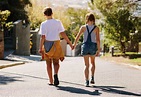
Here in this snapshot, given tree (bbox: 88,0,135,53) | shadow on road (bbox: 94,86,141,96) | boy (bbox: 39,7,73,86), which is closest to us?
shadow on road (bbox: 94,86,141,96)

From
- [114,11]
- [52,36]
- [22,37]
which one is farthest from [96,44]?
[22,37]

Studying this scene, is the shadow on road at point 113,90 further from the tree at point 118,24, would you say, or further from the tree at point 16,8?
the tree at point 16,8

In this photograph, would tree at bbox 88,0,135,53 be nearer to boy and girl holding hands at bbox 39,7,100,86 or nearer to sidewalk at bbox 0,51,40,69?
sidewalk at bbox 0,51,40,69

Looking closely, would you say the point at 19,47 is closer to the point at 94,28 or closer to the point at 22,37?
the point at 22,37

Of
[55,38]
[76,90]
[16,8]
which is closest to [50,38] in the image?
[55,38]

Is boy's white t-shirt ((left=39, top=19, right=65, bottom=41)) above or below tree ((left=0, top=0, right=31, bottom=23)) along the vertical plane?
below

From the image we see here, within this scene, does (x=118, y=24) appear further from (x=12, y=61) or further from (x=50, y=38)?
(x=50, y=38)

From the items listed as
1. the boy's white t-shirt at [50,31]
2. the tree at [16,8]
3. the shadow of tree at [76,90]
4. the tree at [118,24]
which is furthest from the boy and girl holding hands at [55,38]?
the tree at [16,8]

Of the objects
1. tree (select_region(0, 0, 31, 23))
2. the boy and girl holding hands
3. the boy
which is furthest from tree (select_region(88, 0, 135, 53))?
the boy

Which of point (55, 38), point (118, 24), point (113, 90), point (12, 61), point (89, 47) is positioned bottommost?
point (113, 90)

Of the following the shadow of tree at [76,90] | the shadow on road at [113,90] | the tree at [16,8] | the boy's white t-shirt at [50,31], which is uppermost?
the tree at [16,8]

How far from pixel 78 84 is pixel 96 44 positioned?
1.09 metres

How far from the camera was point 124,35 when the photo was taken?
30484 mm

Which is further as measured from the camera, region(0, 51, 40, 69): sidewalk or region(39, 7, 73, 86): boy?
region(0, 51, 40, 69): sidewalk
